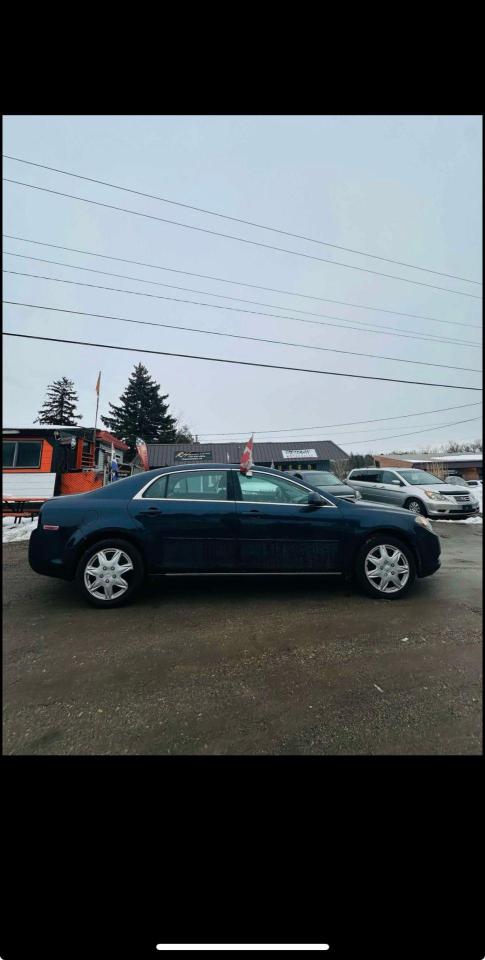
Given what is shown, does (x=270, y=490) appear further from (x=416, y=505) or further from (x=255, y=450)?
(x=255, y=450)

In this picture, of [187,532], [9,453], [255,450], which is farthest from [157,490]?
[255,450]

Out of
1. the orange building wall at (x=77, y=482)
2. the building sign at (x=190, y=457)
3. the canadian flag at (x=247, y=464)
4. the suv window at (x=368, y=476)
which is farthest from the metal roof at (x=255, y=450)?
the canadian flag at (x=247, y=464)

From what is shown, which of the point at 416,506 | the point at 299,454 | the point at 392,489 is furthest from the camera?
the point at 299,454

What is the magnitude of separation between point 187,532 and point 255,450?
2554cm

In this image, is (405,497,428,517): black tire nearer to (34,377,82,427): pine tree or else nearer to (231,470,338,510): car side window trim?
(231,470,338,510): car side window trim

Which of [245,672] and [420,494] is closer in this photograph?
[245,672]

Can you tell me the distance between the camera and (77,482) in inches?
380

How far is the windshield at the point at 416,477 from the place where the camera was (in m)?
9.27

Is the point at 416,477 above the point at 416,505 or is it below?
above

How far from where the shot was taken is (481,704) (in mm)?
1662

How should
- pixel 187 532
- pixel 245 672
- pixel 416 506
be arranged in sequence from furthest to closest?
1. pixel 416 506
2. pixel 187 532
3. pixel 245 672
